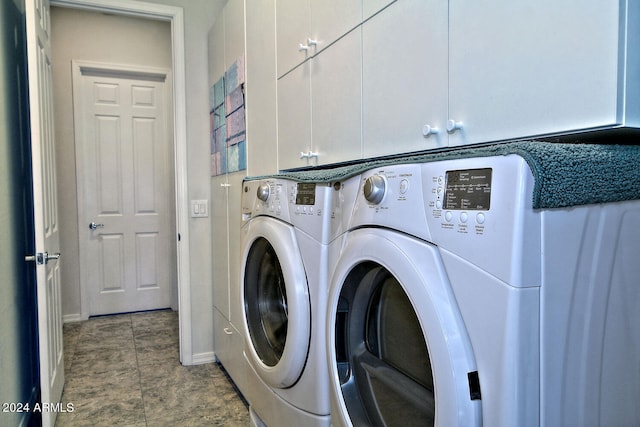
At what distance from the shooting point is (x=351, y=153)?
1.36 m

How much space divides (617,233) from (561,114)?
0.22 m

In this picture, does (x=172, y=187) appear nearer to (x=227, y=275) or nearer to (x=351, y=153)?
(x=227, y=275)

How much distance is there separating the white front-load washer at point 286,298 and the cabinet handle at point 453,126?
1.20 feet

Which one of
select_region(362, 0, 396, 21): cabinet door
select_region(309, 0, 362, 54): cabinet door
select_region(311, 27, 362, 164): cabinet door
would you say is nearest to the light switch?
select_region(311, 27, 362, 164): cabinet door

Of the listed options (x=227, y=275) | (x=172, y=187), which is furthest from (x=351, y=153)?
(x=172, y=187)

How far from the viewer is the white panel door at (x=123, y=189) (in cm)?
398

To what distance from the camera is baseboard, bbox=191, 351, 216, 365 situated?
2980mm

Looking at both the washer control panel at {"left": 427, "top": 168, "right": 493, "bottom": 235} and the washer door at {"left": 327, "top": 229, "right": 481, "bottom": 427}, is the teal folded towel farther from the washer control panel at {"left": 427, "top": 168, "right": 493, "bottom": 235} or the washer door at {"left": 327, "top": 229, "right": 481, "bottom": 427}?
Answer: the washer door at {"left": 327, "top": 229, "right": 481, "bottom": 427}

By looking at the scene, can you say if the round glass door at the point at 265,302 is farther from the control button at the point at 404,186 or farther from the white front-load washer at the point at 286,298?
the control button at the point at 404,186

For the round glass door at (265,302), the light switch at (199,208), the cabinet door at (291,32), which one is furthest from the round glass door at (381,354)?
the light switch at (199,208)

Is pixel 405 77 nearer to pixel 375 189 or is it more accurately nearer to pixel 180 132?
pixel 375 189

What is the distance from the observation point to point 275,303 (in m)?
1.68

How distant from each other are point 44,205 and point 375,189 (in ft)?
5.67

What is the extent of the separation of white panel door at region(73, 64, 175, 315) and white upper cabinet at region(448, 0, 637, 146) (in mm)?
3724
